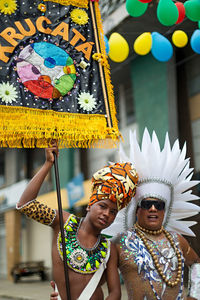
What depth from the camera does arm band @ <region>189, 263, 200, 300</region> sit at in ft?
9.96

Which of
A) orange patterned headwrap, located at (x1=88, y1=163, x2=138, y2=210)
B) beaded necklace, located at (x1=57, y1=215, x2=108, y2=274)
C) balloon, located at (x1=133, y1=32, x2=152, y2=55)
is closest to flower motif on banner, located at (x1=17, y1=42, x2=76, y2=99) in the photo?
orange patterned headwrap, located at (x1=88, y1=163, x2=138, y2=210)

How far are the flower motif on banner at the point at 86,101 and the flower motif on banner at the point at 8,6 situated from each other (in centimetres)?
77

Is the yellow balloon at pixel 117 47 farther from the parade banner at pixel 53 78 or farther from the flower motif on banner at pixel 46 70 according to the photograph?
the flower motif on banner at pixel 46 70

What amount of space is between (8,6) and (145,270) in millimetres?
2112

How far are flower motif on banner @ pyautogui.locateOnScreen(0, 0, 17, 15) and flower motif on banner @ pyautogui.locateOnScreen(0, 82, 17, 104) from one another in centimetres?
53

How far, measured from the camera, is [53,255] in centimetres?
284

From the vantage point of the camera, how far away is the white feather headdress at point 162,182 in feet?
10.6

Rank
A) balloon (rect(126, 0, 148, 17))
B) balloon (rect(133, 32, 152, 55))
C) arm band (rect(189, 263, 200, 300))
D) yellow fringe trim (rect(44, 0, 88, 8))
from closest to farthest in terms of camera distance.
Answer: arm band (rect(189, 263, 200, 300))
yellow fringe trim (rect(44, 0, 88, 8))
balloon (rect(126, 0, 148, 17))
balloon (rect(133, 32, 152, 55))

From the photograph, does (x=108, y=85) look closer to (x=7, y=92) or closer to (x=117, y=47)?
(x=7, y=92)

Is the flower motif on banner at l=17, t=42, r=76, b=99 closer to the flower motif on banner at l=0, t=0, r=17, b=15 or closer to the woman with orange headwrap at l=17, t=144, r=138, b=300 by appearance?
the flower motif on banner at l=0, t=0, r=17, b=15

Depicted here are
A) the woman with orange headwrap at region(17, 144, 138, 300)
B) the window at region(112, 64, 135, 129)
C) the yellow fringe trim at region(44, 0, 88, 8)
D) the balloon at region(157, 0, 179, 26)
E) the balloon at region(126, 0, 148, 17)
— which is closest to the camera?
the woman with orange headwrap at region(17, 144, 138, 300)

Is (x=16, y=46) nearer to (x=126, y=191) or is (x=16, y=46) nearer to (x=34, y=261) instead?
(x=126, y=191)

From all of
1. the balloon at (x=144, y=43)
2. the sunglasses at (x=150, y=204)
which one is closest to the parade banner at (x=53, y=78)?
the sunglasses at (x=150, y=204)

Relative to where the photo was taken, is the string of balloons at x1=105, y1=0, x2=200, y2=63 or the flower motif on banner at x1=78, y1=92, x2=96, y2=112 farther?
the string of balloons at x1=105, y1=0, x2=200, y2=63
